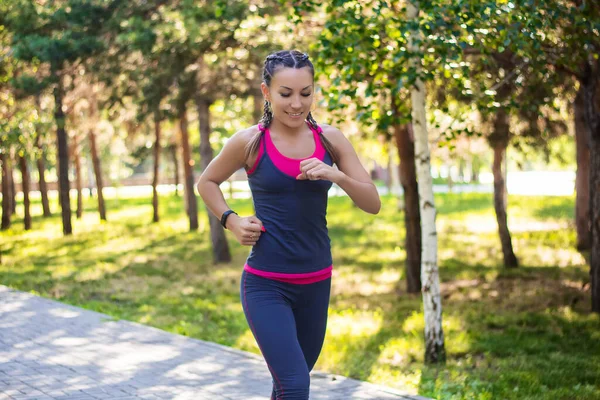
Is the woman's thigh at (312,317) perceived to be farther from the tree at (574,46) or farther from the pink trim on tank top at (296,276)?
the tree at (574,46)

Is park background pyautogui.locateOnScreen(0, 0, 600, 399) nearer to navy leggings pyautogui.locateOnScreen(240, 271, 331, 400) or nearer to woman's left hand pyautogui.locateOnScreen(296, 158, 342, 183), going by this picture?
navy leggings pyautogui.locateOnScreen(240, 271, 331, 400)

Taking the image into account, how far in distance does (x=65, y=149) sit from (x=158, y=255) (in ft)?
22.0

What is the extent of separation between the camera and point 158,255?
21.2 m

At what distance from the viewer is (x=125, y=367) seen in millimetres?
7406

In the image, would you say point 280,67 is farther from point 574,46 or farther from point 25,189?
point 25,189

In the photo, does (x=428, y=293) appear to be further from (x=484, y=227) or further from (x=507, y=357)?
(x=484, y=227)

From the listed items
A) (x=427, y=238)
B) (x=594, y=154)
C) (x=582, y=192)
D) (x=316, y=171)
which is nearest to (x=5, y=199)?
(x=582, y=192)

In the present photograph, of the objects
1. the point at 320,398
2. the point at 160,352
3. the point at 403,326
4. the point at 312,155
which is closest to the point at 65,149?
the point at 403,326

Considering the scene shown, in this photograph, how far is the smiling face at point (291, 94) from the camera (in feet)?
11.7

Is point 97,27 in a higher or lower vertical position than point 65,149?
higher

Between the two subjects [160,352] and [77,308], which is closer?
[160,352]

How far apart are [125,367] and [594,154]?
7.45 meters

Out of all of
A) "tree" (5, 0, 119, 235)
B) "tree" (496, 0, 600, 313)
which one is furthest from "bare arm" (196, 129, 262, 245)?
"tree" (5, 0, 119, 235)

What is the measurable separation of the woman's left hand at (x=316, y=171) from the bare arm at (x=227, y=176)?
0.36 metres
